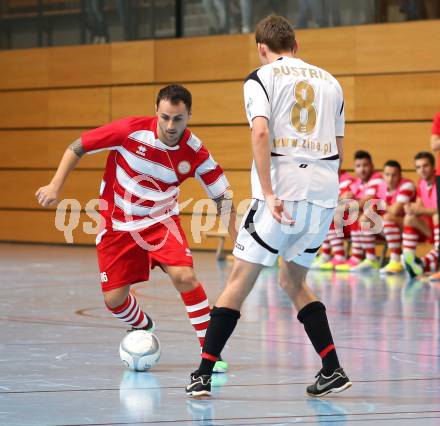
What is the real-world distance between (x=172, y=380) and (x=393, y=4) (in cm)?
881

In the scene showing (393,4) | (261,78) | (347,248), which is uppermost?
(393,4)

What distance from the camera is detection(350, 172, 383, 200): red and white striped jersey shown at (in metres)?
11.3

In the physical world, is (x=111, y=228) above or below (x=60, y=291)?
above

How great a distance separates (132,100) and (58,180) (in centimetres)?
1017

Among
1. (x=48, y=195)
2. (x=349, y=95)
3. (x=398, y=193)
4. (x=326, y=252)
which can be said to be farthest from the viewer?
(x=349, y=95)

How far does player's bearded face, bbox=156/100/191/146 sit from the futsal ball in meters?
0.98

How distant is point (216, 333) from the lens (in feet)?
13.9

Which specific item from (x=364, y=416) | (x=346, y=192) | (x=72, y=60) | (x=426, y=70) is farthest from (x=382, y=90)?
(x=364, y=416)

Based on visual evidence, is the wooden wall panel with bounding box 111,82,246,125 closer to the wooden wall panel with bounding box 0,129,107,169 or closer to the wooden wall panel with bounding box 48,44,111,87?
the wooden wall panel with bounding box 48,44,111,87

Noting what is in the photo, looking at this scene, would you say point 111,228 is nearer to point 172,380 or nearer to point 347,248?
point 172,380

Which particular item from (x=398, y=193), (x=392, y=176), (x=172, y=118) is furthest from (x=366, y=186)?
(x=172, y=118)

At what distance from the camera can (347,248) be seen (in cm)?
1255

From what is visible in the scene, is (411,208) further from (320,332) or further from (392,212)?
(320,332)

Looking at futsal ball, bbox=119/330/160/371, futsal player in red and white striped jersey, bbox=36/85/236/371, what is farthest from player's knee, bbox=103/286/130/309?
futsal ball, bbox=119/330/160/371
